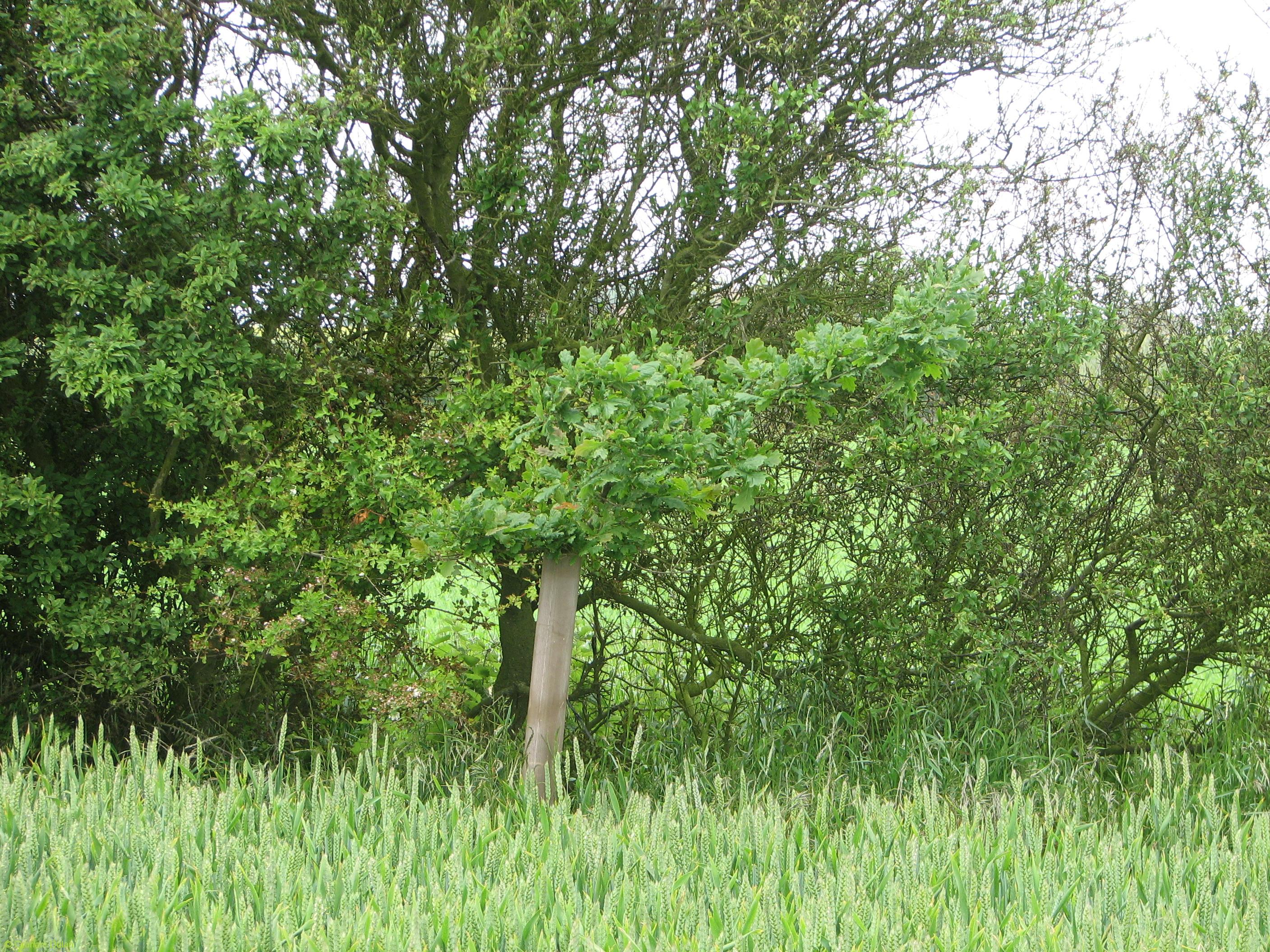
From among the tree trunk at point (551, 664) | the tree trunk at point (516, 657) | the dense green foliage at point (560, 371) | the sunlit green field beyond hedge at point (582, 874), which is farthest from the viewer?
the tree trunk at point (516, 657)

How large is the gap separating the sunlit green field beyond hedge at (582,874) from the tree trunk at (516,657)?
2.09 metres

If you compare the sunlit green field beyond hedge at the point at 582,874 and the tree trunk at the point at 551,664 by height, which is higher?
the tree trunk at the point at 551,664

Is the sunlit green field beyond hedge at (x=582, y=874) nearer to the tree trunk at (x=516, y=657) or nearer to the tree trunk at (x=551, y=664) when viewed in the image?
the tree trunk at (x=551, y=664)

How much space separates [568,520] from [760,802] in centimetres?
161

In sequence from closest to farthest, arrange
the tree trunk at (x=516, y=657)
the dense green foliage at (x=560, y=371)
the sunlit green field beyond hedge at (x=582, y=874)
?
the sunlit green field beyond hedge at (x=582, y=874)
the dense green foliage at (x=560, y=371)
the tree trunk at (x=516, y=657)

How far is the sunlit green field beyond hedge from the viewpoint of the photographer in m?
2.65

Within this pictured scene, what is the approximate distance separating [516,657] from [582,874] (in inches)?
129

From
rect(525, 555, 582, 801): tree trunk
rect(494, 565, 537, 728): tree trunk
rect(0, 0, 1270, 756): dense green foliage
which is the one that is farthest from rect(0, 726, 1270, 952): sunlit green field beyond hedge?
rect(494, 565, 537, 728): tree trunk

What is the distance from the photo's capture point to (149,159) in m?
5.15

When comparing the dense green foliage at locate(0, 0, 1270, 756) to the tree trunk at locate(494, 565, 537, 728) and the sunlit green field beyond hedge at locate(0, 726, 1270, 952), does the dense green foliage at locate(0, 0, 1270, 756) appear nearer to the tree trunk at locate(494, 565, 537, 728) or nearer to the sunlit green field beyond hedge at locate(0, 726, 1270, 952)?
the tree trunk at locate(494, 565, 537, 728)

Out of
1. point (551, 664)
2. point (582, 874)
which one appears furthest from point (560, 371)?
point (582, 874)

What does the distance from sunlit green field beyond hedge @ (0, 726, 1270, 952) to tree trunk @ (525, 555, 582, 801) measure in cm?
45

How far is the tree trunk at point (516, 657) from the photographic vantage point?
624 cm

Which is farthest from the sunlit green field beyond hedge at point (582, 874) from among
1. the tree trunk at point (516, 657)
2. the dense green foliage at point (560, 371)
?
the tree trunk at point (516, 657)
